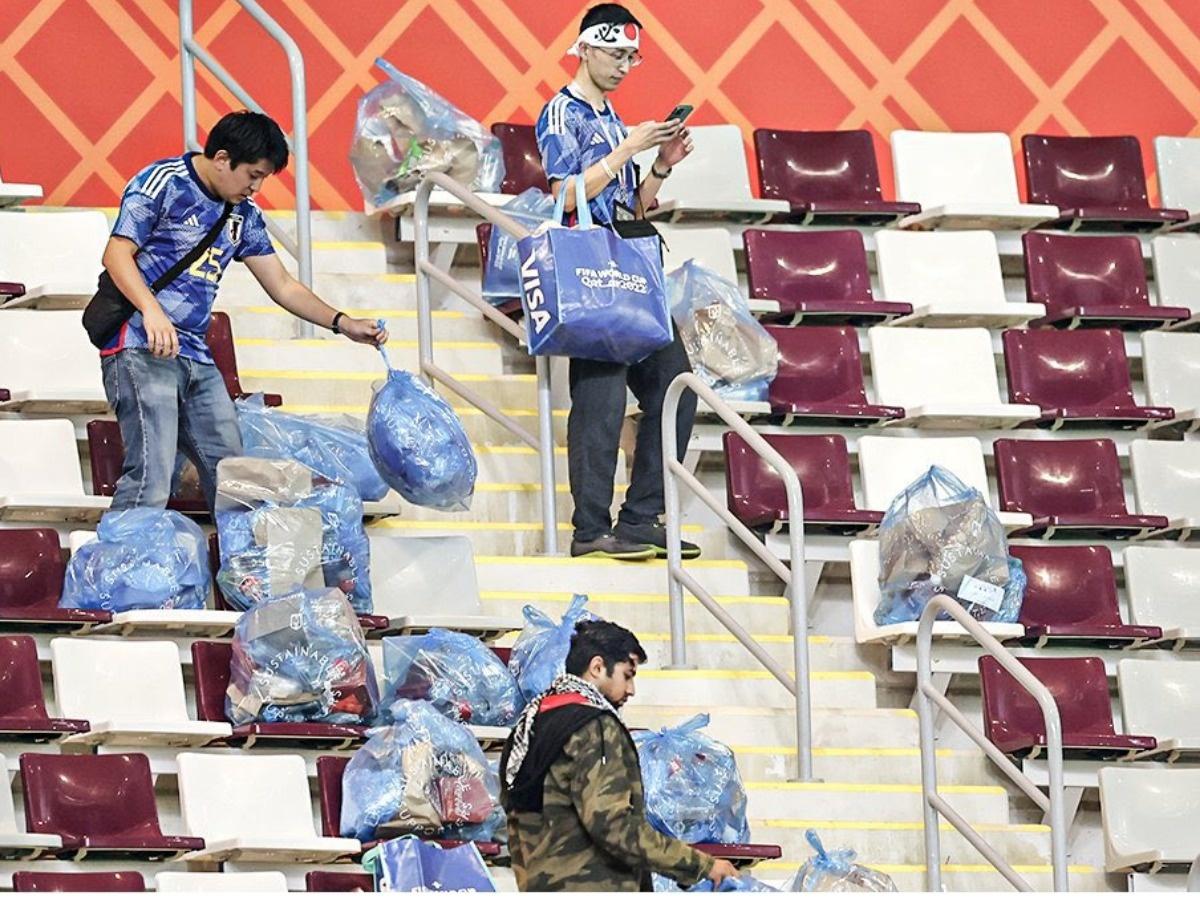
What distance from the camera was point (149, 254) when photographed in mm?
5785

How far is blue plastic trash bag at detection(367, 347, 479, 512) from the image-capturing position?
593cm

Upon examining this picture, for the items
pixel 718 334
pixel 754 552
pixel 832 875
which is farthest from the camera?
pixel 718 334

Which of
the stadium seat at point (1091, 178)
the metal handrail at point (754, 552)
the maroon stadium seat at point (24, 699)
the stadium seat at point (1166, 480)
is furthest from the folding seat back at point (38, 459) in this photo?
the stadium seat at point (1091, 178)

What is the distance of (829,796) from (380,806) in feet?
3.38

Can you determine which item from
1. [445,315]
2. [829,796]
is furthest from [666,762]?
[445,315]

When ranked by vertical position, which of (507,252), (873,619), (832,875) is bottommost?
(832,875)

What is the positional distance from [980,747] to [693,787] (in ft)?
2.78

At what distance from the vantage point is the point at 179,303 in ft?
19.1

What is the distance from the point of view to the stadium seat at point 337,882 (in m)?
5.03

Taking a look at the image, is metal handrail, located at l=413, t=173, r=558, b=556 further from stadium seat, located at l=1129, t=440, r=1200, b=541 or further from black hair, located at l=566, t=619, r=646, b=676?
black hair, located at l=566, t=619, r=646, b=676

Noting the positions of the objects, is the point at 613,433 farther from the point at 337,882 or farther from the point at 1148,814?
the point at 337,882

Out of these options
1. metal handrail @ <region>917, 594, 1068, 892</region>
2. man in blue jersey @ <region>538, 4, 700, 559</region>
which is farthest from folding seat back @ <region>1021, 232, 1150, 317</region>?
metal handrail @ <region>917, 594, 1068, 892</region>

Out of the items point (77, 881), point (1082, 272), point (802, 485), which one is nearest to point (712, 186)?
point (1082, 272)

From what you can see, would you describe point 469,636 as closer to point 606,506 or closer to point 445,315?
point 606,506
